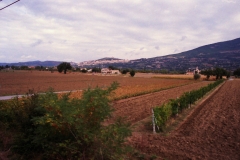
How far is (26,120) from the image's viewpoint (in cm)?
635

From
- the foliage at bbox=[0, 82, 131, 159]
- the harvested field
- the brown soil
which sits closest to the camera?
the foliage at bbox=[0, 82, 131, 159]

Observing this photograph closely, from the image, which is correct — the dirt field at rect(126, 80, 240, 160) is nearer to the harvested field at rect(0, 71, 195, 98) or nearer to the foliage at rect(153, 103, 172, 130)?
the foliage at rect(153, 103, 172, 130)

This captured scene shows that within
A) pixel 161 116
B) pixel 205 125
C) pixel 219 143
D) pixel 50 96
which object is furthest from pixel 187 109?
pixel 50 96

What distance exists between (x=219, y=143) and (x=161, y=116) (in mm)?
4231

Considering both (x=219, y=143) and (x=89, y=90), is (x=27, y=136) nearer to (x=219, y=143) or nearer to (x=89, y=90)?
(x=89, y=90)

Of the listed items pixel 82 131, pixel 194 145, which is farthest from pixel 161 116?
pixel 82 131

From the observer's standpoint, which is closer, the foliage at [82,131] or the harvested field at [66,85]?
the foliage at [82,131]

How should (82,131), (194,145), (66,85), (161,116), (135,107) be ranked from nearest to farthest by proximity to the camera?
(82,131) → (194,145) → (161,116) → (135,107) → (66,85)

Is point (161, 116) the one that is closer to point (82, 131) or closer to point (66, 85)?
point (82, 131)

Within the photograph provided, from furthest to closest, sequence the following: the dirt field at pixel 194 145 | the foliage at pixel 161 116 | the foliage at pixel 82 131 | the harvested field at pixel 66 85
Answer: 1. the harvested field at pixel 66 85
2. the foliage at pixel 161 116
3. the dirt field at pixel 194 145
4. the foliage at pixel 82 131

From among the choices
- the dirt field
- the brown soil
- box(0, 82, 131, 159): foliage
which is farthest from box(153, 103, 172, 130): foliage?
box(0, 82, 131, 159): foliage

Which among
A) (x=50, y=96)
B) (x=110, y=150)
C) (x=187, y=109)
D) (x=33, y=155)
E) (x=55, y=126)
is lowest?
(x=187, y=109)

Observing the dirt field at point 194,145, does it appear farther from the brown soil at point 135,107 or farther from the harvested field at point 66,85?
the harvested field at point 66,85

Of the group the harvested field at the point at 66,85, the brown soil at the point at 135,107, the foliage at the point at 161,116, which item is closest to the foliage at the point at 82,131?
the brown soil at the point at 135,107
